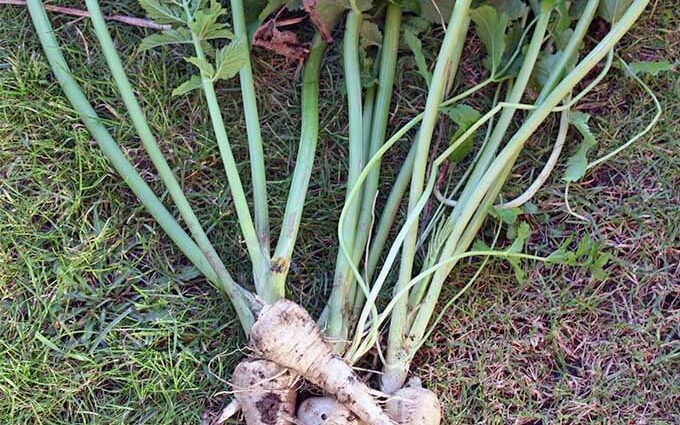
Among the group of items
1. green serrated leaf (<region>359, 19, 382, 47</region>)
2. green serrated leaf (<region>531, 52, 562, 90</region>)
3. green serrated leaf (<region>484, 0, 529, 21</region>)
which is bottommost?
green serrated leaf (<region>531, 52, 562, 90</region>)

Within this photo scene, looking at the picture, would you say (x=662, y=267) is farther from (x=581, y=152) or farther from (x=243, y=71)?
(x=243, y=71)

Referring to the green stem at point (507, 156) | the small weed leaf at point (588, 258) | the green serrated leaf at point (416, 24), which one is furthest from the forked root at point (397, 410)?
the green serrated leaf at point (416, 24)

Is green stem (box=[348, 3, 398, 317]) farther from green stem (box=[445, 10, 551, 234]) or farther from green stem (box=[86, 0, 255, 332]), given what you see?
green stem (box=[86, 0, 255, 332])

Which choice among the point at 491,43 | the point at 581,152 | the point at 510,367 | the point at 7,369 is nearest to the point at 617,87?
the point at 581,152

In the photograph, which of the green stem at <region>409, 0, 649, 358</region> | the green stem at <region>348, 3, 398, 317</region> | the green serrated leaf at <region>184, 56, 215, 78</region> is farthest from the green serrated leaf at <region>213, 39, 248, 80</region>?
the green stem at <region>409, 0, 649, 358</region>

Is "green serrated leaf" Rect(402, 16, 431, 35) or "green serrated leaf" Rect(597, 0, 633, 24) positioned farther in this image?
"green serrated leaf" Rect(402, 16, 431, 35)

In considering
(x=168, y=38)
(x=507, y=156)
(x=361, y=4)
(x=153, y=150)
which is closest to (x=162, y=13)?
(x=168, y=38)
